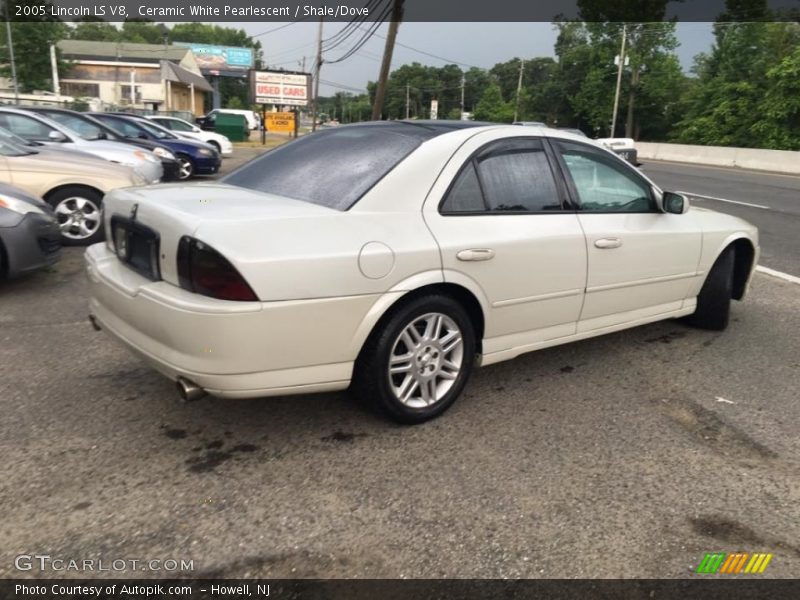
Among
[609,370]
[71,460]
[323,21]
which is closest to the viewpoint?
[71,460]

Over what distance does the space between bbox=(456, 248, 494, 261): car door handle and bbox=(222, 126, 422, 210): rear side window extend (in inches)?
22.2

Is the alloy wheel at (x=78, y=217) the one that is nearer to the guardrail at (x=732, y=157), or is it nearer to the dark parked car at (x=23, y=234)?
the dark parked car at (x=23, y=234)

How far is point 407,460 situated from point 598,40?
204ft

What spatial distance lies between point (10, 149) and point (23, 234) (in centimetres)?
252

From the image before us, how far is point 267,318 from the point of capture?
2684mm

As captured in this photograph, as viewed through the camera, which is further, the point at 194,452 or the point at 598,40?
the point at 598,40

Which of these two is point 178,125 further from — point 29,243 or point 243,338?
point 243,338

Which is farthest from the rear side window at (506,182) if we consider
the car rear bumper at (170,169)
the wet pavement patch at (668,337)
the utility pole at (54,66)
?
the utility pole at (54,66)

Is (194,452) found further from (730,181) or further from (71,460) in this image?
(730,181)

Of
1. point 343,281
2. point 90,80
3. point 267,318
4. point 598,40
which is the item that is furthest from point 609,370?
point 90,80

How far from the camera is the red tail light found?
2.63 meters

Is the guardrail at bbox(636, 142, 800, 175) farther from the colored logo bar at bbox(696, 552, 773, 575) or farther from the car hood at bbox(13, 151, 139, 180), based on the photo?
the colored logo bar at bbox(696, 552, 773, 575)

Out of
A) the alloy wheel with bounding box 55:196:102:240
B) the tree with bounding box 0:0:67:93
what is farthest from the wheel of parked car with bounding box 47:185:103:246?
the tree with bounding box 0:0:67:93

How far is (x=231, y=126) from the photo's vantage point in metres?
36.3
